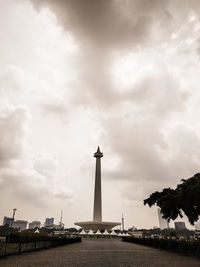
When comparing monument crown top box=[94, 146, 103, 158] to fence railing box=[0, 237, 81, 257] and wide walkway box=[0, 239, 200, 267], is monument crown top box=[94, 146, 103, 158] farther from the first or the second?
wide walkway box=[0, 239, 200, 267]

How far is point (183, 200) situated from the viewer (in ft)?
86.5

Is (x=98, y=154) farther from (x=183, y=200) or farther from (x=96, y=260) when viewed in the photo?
(x=96, y=260)

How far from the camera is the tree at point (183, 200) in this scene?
2517 centimetres

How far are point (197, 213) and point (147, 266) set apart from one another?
58.2 feet

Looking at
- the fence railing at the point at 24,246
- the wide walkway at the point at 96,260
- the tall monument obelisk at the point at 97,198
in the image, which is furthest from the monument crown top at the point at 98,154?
the wide walkway at the point at 96,260

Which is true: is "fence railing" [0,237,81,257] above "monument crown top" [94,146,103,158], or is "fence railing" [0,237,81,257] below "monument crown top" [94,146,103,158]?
below

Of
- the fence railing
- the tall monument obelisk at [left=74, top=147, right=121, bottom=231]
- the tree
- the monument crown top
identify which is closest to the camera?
the fence railing

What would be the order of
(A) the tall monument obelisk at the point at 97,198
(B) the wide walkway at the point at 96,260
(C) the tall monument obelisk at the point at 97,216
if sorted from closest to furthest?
(B) the wide walkway at the point at 96,260
(C) the tall monument obelisk at the point at 97,216
(A) the tall monument obelisk at the point at 97,198

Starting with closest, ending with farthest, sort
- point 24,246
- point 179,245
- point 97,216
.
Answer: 1. point 24,246
2. point 179,245
3. point 97,216

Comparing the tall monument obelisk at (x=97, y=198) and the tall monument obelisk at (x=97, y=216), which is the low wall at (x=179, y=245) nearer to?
the tall monument obelisk at (x=97, y=216)

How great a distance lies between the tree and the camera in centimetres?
2517

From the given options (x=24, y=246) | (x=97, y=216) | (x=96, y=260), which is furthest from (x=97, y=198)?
(x=96, y=260)

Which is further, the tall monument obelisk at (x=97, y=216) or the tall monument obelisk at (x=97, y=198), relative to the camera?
the tall monument obelisk at (x=97, y=198)

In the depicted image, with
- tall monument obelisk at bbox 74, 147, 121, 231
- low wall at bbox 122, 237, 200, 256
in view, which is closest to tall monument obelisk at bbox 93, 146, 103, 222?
tall monument obelisk at bbox 74, 147, 121, 231
